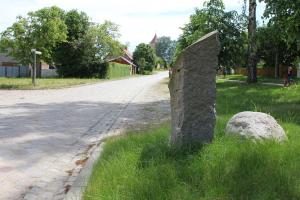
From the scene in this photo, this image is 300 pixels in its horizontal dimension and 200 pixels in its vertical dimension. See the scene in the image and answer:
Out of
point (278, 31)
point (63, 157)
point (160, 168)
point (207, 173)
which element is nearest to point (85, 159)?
point (63, 157)

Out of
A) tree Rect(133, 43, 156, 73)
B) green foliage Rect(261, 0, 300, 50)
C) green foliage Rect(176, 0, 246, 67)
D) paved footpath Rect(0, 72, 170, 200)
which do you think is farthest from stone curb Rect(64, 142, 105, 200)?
tree Rect(133, 43, 156, 73)

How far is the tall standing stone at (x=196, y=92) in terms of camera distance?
275 inches

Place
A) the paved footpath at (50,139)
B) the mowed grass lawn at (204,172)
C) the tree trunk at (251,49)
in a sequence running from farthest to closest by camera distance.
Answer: the tree trunk at (251,49)
the paved footpath at (50,139)
the mowed grass lawn at (204,172)

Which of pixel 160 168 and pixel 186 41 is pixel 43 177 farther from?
pixel 186 41

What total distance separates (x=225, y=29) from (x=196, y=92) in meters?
29.3

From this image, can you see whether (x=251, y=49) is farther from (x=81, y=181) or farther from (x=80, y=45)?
(x=80, y=45)

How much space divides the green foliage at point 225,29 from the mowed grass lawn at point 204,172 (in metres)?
28.6

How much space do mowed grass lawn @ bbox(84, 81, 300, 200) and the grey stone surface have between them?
204 millimetres

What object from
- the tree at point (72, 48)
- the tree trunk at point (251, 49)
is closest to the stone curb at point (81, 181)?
the tree trunk at point (251, 49)

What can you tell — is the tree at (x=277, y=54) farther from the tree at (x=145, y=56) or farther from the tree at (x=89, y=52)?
the tree at (x=145, y=56)

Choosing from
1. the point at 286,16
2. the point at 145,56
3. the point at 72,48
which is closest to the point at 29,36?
the point at 72,48

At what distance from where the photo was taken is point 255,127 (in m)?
7.49

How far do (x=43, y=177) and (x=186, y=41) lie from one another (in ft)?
108

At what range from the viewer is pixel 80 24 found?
59625 mm
